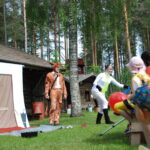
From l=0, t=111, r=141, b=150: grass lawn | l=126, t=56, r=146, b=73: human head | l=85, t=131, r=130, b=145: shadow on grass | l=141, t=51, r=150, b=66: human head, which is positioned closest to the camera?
l=141, t=51, r=150, b=66: human head

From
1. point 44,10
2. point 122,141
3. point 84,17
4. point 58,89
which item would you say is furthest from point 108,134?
point 44,10

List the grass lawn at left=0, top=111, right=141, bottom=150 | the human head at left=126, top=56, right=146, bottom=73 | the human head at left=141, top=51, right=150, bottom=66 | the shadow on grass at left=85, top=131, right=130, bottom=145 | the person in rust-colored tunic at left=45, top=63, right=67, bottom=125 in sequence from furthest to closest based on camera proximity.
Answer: the person in rust-colored tunic at left=45, top=63, right=67, bottom=125 → the shadow on grass at left=85, top=131, right=130, bottom=145 → the grass lawn at left=0, top=111, right=141, bottom=150 → the human head at left=126, top=56, right=146, bottom=73 → the human head at left=141, top=51, right=150, bottom=66

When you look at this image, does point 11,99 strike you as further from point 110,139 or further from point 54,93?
point 110,139

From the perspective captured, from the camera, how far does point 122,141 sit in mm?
5121

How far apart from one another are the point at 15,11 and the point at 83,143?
26.2 m

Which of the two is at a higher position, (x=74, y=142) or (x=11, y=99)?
(x=11, y=99)

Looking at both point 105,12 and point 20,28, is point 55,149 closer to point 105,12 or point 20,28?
point 105,12

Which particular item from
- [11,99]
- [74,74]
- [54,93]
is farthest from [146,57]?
[74,74]

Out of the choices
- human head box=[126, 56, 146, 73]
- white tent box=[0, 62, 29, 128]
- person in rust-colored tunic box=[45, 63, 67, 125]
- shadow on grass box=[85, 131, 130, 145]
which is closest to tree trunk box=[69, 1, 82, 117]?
person in rust-colored tunic box=[45, 63, 67, 125]

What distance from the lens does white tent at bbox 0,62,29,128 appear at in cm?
868

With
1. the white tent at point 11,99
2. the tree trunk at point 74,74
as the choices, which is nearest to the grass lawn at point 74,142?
the white tent at point 11,99

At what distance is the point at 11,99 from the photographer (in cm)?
896

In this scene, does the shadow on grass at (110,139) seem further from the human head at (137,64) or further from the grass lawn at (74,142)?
the human head at (137,64)

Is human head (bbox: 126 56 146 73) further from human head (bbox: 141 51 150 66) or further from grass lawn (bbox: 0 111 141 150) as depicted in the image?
grass lawn (bbox: 0 111 141 150)
